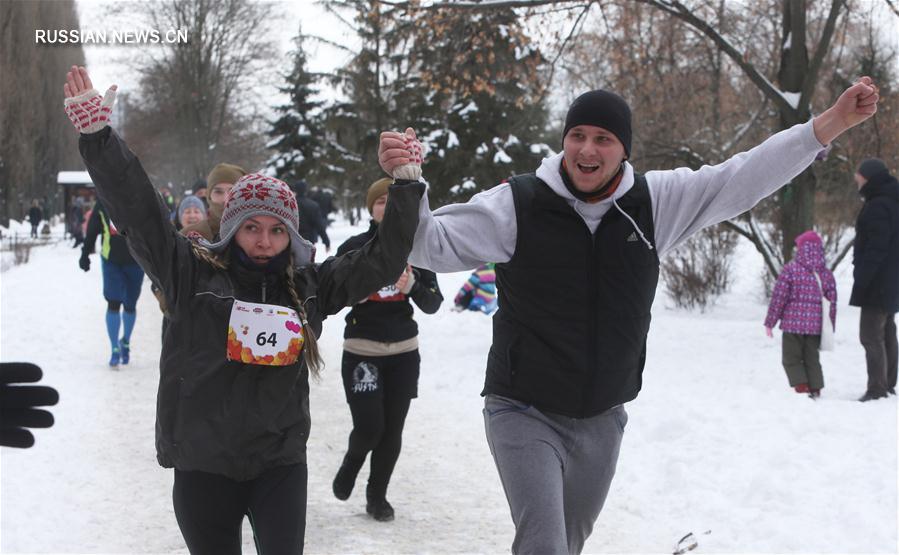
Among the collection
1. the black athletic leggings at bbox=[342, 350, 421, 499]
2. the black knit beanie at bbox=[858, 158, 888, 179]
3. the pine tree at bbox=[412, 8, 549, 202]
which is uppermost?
the pine tree at bbox=[412, 8, 549, 202]

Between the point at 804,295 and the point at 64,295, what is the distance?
536 inches

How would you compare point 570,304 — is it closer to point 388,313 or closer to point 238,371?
point 238,371

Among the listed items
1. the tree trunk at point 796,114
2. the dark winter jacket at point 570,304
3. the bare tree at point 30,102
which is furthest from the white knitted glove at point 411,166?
the bare tree at point 30,102

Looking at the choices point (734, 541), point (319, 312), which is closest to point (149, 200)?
point (319, 312)

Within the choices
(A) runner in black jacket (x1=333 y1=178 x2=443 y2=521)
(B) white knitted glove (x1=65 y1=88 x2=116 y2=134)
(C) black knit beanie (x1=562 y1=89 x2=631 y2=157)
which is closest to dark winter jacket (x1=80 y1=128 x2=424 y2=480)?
(B) white knitted glove (x1=65 y1=88 x2=116 y2=134)

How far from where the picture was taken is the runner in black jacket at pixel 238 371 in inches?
128

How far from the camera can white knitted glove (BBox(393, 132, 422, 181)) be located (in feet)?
10.5

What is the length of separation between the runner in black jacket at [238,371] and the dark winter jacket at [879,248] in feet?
22.0

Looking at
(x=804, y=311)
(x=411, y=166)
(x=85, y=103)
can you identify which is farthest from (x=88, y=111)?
(x=804, y=311)

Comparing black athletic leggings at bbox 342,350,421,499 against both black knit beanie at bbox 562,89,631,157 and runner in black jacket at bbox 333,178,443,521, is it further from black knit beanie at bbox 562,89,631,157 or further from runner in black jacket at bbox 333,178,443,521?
black knit beanie at bbox 562,89,631,157

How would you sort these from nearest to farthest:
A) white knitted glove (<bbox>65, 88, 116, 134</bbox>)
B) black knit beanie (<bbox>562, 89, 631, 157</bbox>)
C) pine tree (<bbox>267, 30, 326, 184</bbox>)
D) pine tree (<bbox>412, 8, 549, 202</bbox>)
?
white knitted glove (<bbox>65, 88, 116, 134</bbox>), black knit beanie (<bbox>562, 89, 631, 157</bbox>), pine tree (<bbox>412, 8, 549, 202</bbox>), pine tree (<bbox>267, 30, 326, 184</bbox>)

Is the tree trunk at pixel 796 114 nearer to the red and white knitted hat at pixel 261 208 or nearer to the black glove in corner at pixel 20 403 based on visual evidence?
the red and white knitted hat at pixel 261 208

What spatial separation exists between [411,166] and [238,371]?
95 centimetres

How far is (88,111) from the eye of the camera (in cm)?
290
